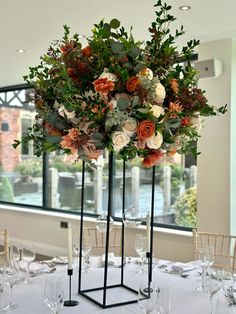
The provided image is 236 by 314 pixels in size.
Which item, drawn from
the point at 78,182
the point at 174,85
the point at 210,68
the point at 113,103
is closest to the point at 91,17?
the point at 210,68

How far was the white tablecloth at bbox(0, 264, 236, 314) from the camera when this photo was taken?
2.06 meters

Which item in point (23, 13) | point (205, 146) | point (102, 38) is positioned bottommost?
point (205, 146)

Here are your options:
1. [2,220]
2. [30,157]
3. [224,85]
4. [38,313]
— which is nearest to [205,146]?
[224,85]

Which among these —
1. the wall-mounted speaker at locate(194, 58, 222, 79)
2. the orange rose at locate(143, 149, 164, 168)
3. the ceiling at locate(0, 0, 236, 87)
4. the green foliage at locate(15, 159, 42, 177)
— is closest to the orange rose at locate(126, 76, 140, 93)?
the orange rose at locate(143, 149, 164, 168)

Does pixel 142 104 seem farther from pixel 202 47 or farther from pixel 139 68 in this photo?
pixel 202 47

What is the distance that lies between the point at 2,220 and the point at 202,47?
444cm

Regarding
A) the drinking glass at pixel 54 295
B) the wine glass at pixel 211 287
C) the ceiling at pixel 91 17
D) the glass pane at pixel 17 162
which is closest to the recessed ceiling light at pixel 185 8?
the ceiling at pixel 91 17

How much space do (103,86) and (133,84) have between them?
135 millimetres

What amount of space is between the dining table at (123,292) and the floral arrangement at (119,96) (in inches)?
30.1

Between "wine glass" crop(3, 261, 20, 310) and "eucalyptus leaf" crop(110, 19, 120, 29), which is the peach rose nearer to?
"eucalyptus leaf" crop(110, 19, 120, 29)

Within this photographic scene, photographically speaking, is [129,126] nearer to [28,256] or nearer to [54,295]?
[54,295]

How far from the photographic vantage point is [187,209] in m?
5.02

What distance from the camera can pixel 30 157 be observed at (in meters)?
6.96

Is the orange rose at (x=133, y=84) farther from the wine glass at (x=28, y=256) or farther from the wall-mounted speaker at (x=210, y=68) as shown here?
the wall-mounted speaker at (x=210, y=68)
